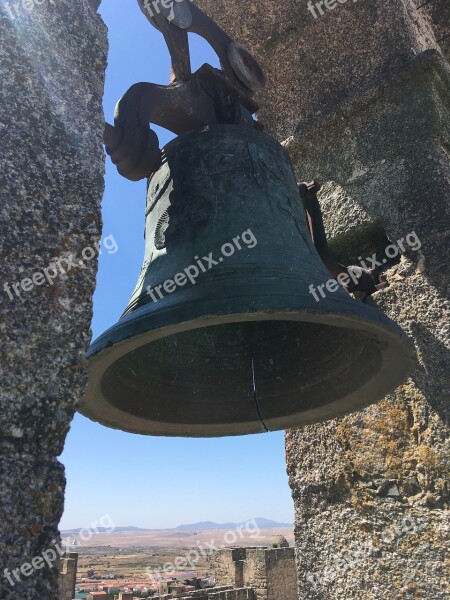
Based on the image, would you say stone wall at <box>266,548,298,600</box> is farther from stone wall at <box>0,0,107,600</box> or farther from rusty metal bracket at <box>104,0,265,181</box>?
stone wall at <box>0,0,107,600</box>

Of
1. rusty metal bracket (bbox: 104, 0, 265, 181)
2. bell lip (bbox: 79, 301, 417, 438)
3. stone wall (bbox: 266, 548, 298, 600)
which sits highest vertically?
rusty metal bracket (bbox: 104, 0, 265, 181)

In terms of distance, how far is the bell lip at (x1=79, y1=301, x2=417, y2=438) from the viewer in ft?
4.45

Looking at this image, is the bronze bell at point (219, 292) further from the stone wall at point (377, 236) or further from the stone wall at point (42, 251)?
the stone wall at point (377, 236)

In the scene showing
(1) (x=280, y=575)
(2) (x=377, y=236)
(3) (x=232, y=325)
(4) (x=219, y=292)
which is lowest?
(1) (x=280, y=575)

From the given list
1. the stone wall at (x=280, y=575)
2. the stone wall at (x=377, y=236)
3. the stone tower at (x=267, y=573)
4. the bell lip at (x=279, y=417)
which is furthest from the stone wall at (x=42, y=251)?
the stone wall at (x=280, y=575)

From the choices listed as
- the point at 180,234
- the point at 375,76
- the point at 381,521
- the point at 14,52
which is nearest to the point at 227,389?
the point at 180,234

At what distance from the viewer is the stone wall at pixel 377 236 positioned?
6.75 ft

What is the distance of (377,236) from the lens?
2508 mm

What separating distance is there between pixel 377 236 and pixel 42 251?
1.73m

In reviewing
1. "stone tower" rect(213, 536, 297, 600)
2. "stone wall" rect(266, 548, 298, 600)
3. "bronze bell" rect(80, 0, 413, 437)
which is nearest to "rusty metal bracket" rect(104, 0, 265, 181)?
"bronze bell" rect(80, 0, 413, 437)

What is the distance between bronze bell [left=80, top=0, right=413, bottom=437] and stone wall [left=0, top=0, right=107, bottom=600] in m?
0.29

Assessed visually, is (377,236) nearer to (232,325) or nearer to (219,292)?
(232,325)

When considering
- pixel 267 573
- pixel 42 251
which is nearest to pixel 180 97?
pixel 42 251

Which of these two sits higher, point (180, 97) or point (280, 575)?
point (180, 97)
